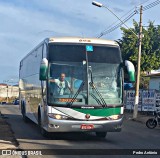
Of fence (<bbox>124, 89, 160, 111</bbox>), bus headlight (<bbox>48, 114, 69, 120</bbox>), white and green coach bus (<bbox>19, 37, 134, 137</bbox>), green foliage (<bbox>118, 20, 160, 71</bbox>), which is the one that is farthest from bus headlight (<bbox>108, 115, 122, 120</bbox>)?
green foliage (<bbox>118, 20, 160, 71</bbox>)

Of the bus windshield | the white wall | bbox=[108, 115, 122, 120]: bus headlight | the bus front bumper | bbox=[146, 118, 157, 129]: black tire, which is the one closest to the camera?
the bus front bumper

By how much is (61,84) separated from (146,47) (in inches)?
1277

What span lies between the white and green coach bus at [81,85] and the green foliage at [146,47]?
3011 cm

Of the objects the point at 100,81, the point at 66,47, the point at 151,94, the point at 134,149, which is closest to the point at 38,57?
the point at 66,47

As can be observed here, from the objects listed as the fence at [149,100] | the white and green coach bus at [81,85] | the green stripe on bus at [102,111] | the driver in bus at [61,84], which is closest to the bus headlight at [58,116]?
the white and green coach bus at [81,85]

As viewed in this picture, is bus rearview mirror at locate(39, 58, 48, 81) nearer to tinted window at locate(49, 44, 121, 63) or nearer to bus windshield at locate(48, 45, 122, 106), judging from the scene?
bus windshield at locate(48, 45, 122, 106)

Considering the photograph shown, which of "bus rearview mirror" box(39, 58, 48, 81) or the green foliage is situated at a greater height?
the green foliage

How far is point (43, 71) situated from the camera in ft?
38.3

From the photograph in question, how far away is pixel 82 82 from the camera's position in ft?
39.5

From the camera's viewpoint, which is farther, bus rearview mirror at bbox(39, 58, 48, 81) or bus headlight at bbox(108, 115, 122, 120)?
bus headlight at bbox(108, 115, 122, 120)

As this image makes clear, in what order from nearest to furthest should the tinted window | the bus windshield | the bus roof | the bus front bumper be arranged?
the bus front bumper < the bus windshield < the tinted window < the bus roof

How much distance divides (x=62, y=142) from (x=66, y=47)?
3047mm

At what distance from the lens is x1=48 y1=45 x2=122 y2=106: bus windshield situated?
39.2 ft

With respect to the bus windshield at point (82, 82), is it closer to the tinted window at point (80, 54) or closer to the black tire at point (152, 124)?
the tinted window at point (80, 54)
